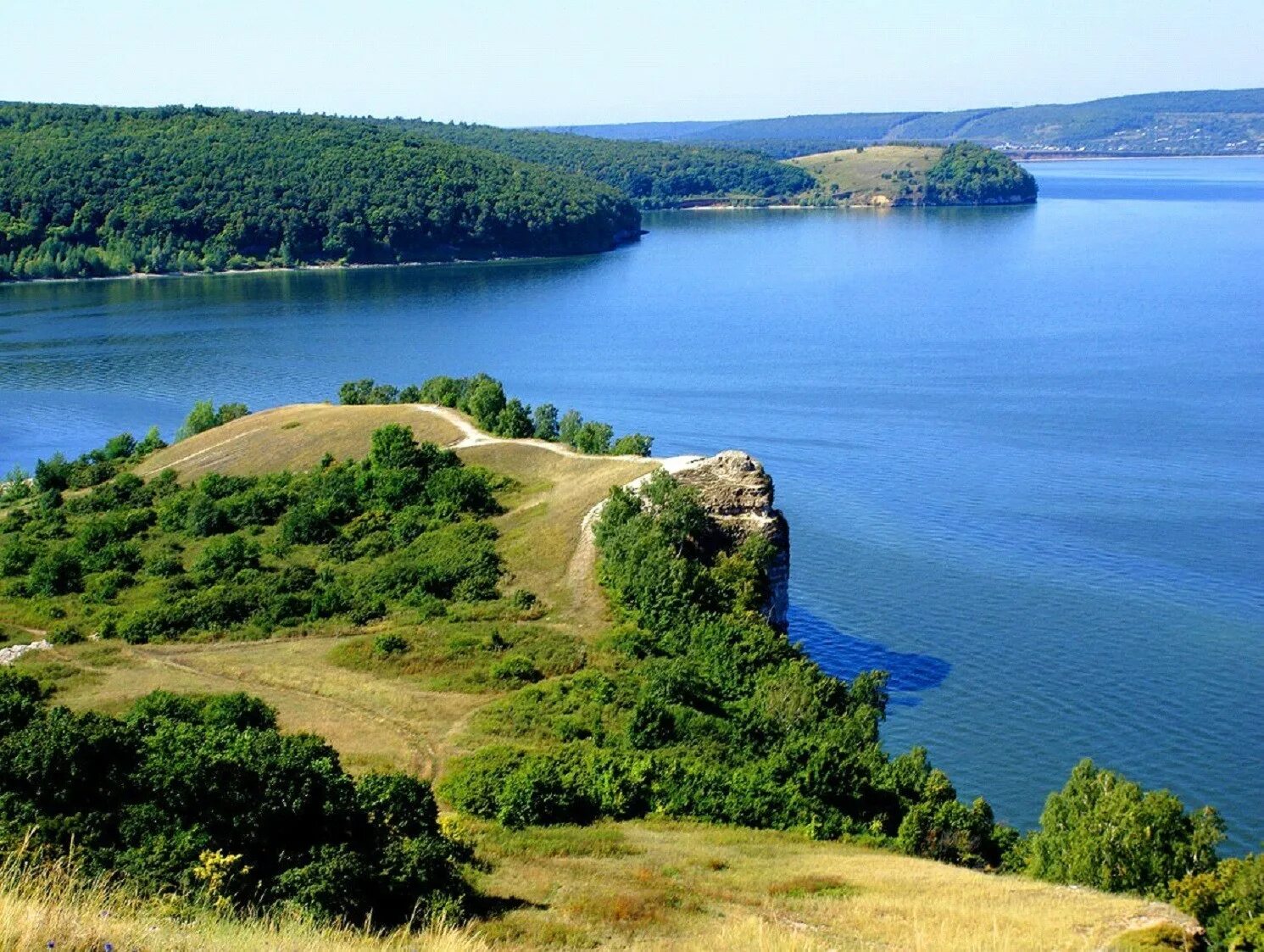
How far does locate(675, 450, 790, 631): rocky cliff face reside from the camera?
44031mm

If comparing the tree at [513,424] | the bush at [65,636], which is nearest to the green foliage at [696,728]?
the bush at [65,636]

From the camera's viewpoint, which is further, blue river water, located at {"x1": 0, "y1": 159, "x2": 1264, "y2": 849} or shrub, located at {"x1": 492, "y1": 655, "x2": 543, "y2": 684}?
blue river water, located at {"x1": 0, "y1": 159, "x2": 1264, "y2": 849}

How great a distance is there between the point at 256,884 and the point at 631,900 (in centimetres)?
537

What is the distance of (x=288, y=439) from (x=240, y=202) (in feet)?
392

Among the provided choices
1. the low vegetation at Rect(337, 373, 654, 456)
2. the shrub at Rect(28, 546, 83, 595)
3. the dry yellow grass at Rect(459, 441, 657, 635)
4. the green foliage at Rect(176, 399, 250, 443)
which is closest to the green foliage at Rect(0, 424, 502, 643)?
the shrub at Rect(28, 546, 83, 595)

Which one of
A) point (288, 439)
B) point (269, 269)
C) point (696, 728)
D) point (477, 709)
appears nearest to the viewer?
point (696, 728)

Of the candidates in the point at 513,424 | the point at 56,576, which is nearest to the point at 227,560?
the point at 56,576

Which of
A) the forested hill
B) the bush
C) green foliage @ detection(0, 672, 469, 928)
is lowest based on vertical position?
the bush

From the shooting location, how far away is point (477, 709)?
1340 inches

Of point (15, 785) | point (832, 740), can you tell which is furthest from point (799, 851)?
point (15, 785)

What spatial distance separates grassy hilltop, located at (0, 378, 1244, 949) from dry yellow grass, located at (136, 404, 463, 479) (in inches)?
8.7

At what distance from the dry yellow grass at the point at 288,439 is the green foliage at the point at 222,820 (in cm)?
3693

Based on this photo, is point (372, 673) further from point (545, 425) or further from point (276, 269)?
point (276, 269)

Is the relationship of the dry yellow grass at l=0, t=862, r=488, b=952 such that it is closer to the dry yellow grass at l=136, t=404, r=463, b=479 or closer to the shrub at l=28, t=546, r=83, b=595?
the shrub at l=28, t=546, r=83, b=595
